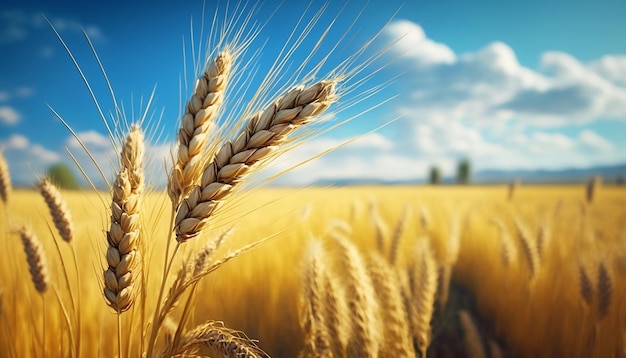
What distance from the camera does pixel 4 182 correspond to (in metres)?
1.35

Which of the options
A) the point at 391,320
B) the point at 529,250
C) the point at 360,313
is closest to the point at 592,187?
the point at 529,250

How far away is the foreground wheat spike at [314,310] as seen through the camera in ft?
3.06

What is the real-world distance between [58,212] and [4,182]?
0.63 metres

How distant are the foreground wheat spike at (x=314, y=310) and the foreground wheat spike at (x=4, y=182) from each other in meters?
1.15

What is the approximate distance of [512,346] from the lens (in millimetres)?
1552

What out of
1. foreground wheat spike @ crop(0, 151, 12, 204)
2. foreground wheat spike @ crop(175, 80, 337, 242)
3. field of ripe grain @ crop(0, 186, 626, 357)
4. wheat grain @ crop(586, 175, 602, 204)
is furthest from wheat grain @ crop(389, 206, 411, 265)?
wheat grain @ crop(586, 175, 602, 204)

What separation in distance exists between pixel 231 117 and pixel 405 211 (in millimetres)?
1353

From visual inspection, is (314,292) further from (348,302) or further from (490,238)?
(490,238)

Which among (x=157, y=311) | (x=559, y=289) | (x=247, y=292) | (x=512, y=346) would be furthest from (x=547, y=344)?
(x=157, y=311)

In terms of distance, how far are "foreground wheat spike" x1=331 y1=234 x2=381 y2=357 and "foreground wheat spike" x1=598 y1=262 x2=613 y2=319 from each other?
81 centimetres

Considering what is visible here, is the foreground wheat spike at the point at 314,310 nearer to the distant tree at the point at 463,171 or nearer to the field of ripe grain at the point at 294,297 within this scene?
the field of ripe grain at the point at 294,297

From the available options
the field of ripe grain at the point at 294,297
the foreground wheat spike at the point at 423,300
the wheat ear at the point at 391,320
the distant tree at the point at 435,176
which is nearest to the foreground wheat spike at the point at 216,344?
the field of ripe grain at the point at 294,297

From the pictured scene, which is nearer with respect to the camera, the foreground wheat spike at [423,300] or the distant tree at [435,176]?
the foreground wheat spike at [423,300]

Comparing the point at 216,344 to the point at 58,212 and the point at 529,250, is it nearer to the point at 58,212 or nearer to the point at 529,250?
the point at 58,212
